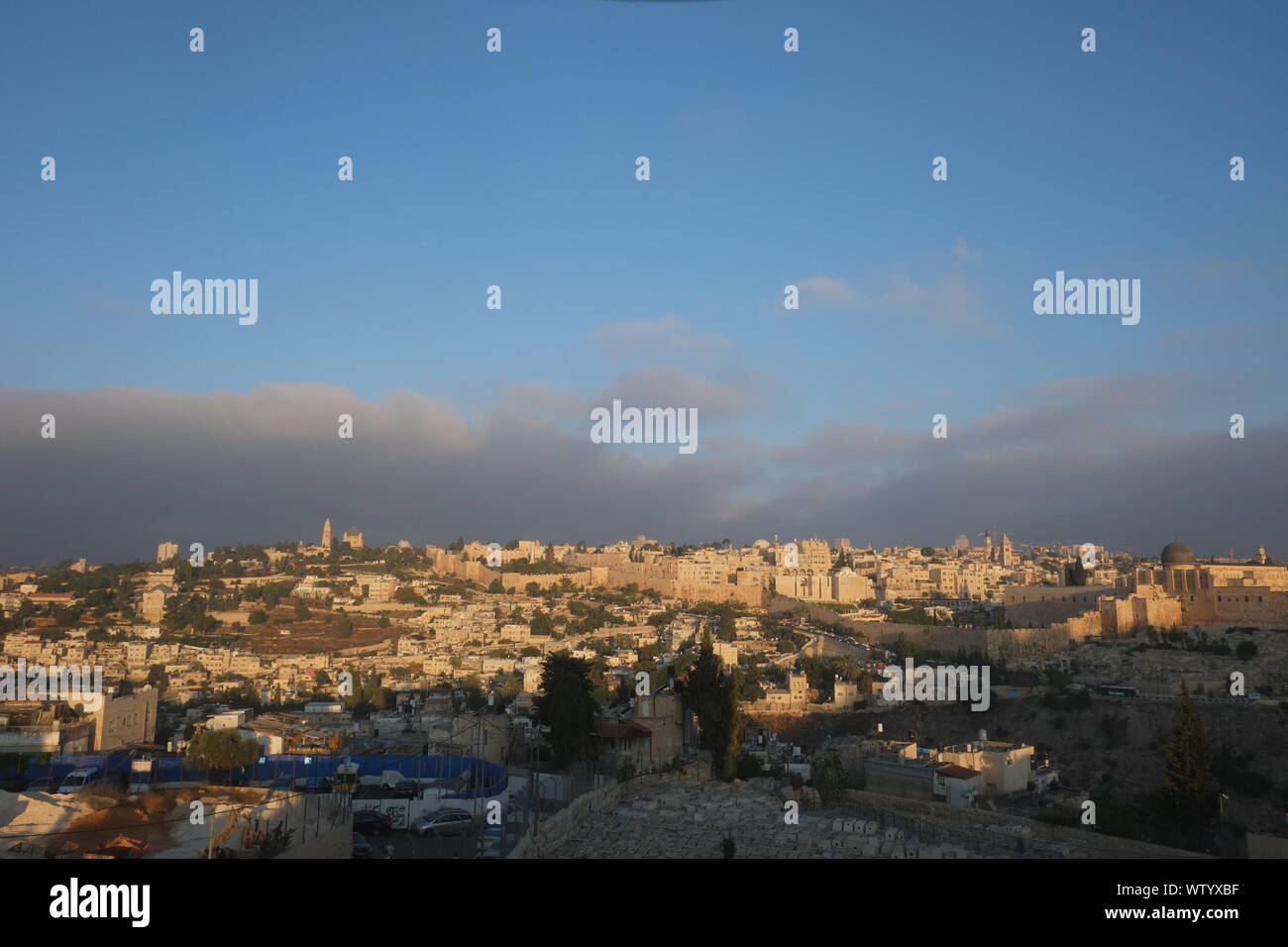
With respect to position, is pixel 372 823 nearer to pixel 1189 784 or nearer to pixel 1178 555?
pixel 1189 784

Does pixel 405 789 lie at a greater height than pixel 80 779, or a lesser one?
lesser

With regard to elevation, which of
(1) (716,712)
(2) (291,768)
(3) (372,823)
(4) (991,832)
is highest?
(1) (716,712)

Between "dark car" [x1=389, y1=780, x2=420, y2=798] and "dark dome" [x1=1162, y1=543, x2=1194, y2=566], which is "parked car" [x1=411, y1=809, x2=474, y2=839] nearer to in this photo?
"dark car" [x1=389, y1=780, x2=420, y2=798]

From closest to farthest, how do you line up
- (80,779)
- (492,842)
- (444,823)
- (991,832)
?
(492,842) < (444,823) < (991,832) < (80,779)

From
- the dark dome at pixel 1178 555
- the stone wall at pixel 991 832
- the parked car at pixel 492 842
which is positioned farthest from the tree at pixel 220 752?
the dark dome at pixel 1178 555

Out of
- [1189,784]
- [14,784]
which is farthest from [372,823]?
[1189,784]
